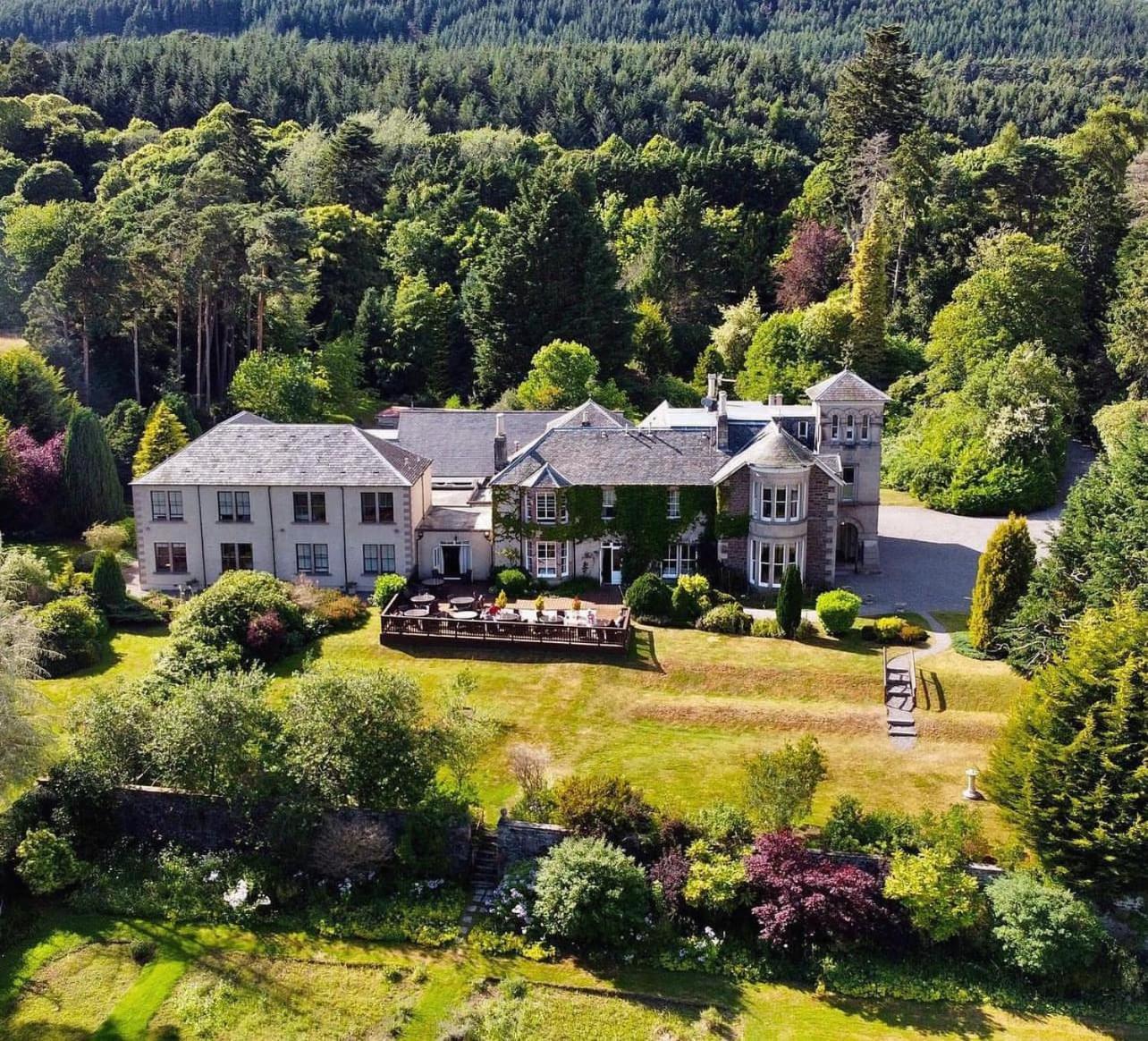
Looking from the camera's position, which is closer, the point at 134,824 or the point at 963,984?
the point at 963,984

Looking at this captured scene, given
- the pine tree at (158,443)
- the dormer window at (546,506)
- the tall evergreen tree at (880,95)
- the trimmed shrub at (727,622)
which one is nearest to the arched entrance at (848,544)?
the trimmed shrub at (727,622)

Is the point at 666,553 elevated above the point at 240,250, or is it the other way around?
the point at 240,250

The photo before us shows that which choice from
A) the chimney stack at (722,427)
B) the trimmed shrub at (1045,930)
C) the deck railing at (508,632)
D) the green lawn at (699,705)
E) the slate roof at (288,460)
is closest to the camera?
the trimmed shrub at (1045,930)

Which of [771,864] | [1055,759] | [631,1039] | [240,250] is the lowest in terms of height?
[631,1039]

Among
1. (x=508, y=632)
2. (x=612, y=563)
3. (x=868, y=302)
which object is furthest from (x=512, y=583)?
(x=868, y=302)

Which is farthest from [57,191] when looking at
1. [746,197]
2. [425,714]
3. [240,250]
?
[425,714]

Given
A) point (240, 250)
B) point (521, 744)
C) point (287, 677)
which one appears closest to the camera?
point (521, 744)

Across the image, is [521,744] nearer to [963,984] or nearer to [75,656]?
[963,984]

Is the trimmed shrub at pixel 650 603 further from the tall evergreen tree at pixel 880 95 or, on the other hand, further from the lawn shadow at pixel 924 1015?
the tall evergreen tree at pixel 880 95
